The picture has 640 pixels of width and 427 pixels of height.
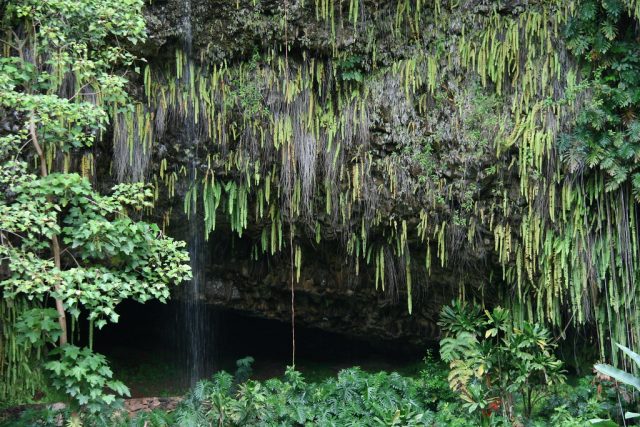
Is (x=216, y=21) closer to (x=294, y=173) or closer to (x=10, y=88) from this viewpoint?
(x=294, y=173)

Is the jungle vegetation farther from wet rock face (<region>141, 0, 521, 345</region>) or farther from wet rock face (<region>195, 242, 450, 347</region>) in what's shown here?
wet rock face (<region>195, 242, 450, 347</region>)

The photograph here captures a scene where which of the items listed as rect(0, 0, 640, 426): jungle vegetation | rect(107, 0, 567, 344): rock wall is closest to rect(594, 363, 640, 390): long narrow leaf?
rect(0, 0, 640, 426): jungle vegetation

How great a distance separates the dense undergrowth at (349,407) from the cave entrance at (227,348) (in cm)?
288

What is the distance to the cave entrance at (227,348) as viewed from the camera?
35.5 feet

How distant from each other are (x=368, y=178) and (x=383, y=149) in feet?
1.34

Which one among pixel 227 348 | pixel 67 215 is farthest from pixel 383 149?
pixel 227 348

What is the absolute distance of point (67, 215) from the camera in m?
6.89

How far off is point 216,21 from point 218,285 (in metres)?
3.63

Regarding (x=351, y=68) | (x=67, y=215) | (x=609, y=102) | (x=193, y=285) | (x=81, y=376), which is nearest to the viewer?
(x=81, y=376)

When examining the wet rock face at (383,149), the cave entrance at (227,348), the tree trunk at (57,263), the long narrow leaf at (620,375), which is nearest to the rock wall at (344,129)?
the wet rock face at (383,149)

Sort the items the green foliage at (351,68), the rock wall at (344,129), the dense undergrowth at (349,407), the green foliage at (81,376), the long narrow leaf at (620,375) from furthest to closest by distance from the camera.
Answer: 1. the green foliage at (351,68)
2. the rock wall at (344,129)
3. the dense undergrowth at (349,407)
4. the long narrow leaf at (620,375)
5. the green foliage at (81,376)

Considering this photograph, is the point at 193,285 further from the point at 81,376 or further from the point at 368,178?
the point at 81,376

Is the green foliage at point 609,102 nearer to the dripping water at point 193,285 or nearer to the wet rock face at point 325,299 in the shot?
the wet rock face at point 325,299

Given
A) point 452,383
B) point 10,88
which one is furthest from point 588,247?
point 10,88
